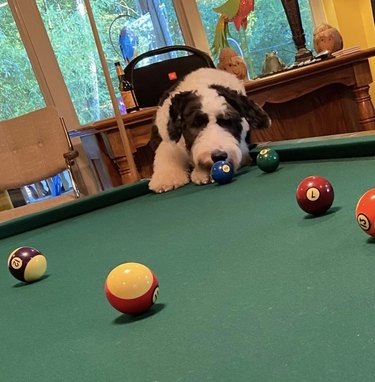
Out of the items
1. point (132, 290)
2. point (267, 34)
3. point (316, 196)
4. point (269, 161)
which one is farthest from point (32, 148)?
point (132, 290)

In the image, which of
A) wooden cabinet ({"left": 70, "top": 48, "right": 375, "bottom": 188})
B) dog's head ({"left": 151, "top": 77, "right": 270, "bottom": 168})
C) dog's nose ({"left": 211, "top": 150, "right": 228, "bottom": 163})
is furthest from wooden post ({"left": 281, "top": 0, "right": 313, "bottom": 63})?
dog's nose ({"left": 211, "top": 150, "right": 228, "bottom": 163})

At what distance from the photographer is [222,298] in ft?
2.97

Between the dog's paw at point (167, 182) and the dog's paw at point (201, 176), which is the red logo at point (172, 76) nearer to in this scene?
the dog's paw at point (167, 182)

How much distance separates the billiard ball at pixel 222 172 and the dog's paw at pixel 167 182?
38cm

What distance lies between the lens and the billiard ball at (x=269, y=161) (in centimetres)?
210

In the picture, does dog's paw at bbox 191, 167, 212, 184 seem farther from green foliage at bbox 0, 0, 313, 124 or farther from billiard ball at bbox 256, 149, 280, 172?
green foliage at bbox 0, 0, 313, 124

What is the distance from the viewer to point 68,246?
70.4 inches

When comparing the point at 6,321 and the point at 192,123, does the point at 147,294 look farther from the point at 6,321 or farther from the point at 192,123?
the point at 192,123

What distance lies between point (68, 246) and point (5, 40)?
10.0 ft

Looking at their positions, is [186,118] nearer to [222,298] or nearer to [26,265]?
[26,265]

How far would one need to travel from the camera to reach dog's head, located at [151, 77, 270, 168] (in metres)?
2.46

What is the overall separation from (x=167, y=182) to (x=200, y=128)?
31 cm

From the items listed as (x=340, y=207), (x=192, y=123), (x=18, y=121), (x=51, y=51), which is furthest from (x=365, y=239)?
(x=51, y=51)

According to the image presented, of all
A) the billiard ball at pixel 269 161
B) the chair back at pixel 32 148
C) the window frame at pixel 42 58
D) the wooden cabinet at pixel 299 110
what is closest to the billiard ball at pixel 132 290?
the billiard ball at pixel 269 161
